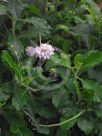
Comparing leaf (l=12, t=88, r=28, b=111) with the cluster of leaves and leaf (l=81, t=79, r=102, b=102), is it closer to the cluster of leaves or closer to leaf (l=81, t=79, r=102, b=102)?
the cluster of leaves

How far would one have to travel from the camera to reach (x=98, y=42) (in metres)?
1.64

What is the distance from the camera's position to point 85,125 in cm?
138

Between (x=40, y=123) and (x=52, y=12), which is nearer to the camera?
(x=40, y=123)

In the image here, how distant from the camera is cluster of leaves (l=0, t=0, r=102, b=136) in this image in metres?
1.37

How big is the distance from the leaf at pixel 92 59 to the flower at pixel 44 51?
147mm

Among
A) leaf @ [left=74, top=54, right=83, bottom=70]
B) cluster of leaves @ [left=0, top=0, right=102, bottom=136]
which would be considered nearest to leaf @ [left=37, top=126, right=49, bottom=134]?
cluster of leaves @ [left=0, top=0, right=102, bottom=136]

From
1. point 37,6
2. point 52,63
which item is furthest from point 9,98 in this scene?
point 37,6

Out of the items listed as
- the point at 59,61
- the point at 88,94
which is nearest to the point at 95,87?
the point at 88,94

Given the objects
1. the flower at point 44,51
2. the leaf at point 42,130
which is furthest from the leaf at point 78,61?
the leaf at point 42,130

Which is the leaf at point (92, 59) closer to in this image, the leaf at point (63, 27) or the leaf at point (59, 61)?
the leaf at point (59, 61)

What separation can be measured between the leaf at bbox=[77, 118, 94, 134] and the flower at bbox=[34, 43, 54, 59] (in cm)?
25

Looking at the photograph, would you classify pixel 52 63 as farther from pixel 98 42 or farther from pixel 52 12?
pixel 52 12

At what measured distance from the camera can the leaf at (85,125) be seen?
1372 mm

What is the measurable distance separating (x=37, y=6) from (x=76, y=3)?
205 millimetres
